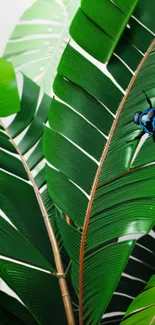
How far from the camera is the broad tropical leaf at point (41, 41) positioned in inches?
43.8

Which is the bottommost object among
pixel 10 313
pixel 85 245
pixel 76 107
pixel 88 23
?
pixel 10 313

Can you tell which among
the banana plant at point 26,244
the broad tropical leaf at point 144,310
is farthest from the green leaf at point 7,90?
the broad tropical leaf at point 144,310

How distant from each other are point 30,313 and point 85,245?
0.45 ft

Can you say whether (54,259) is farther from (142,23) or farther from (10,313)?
(142,23)

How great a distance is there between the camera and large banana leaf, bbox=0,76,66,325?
24.3 inches

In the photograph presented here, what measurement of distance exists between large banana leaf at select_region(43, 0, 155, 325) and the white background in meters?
0.52

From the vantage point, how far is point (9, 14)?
3.79 ft

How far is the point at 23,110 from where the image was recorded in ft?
2.70

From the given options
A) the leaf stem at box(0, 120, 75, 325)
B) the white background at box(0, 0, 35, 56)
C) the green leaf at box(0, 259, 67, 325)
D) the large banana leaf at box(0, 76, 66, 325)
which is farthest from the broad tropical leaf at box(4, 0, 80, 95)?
the green leaf at box(0, 259, 67, 325)

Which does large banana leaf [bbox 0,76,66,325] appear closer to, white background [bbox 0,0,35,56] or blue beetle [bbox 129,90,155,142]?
blue beetle [bbox 129,90,155,142]

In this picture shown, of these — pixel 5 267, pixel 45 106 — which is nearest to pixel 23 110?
pixel 45 106

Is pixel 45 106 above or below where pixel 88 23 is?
below

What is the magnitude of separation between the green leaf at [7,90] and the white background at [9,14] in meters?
0.56

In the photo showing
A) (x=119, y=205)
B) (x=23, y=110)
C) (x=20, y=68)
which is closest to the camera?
(x=119, y=205)
